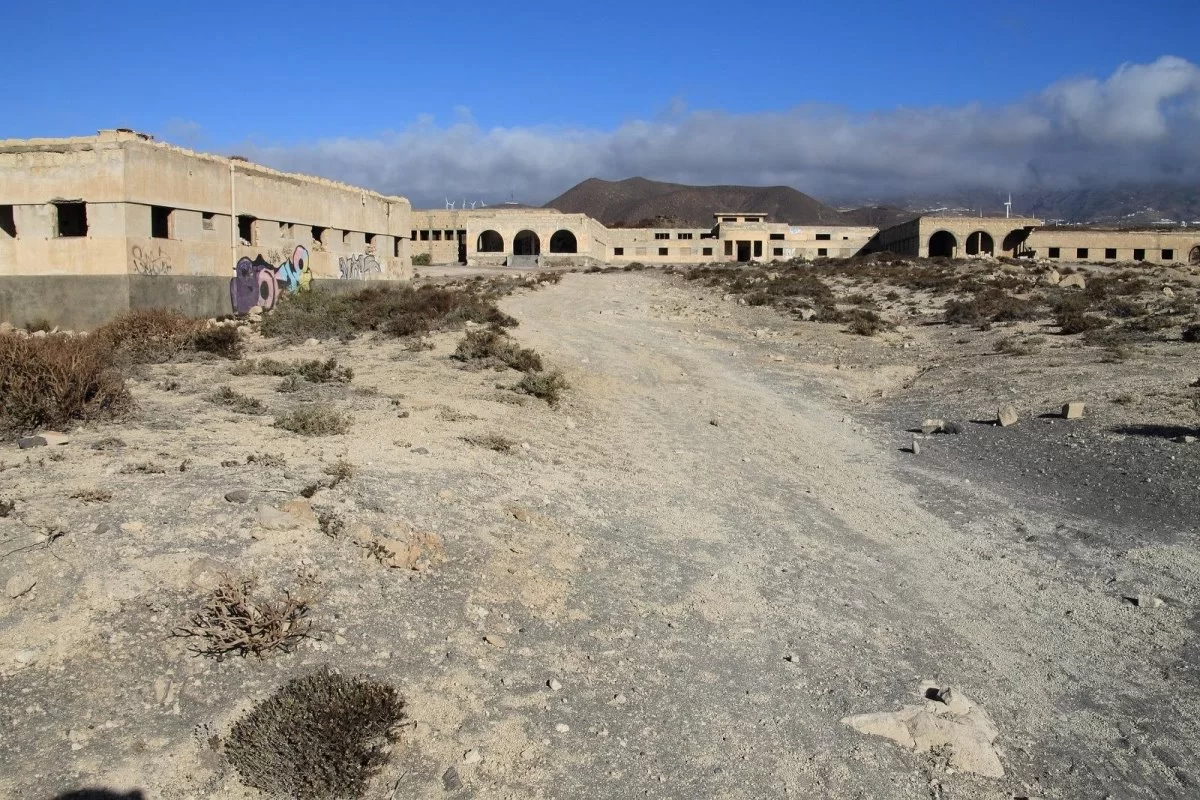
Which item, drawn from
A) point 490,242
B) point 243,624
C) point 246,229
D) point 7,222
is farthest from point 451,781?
point 490,242

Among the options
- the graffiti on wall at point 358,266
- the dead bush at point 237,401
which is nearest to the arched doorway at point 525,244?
the graffiti on wall at point 358,266

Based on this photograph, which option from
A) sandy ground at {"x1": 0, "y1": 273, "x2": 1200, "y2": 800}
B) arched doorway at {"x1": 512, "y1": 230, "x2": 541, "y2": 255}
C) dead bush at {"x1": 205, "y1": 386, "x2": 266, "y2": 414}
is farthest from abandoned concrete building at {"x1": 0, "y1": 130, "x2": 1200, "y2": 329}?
arched doorway at {"x1": 512, "y1": 230, "x2": 541, "y2": 255}

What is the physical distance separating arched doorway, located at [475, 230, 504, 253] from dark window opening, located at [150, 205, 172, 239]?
42.8 meters

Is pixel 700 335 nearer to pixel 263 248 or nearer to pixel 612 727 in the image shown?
pixel 263 248

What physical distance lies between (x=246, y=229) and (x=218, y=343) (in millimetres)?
8946

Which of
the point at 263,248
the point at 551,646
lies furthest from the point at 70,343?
the point at 263,248

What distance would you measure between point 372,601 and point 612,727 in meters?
1.70

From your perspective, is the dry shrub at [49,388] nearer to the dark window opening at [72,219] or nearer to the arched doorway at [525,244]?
the dark window opening at [72,219]

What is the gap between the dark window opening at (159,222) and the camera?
18.7 metres

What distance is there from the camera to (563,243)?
63281 mm

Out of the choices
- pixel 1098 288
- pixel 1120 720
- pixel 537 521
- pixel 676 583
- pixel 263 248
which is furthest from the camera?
pixel 1098 288

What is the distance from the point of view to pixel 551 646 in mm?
5176

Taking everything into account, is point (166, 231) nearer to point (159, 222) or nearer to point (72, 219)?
point (159, 222)

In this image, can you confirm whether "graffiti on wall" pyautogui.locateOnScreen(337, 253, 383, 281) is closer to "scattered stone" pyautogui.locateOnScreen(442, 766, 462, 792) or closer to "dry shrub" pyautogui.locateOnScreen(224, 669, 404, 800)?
"dry shrub" pyautogui.locateOnScreen(224, 669, 404, 800)
